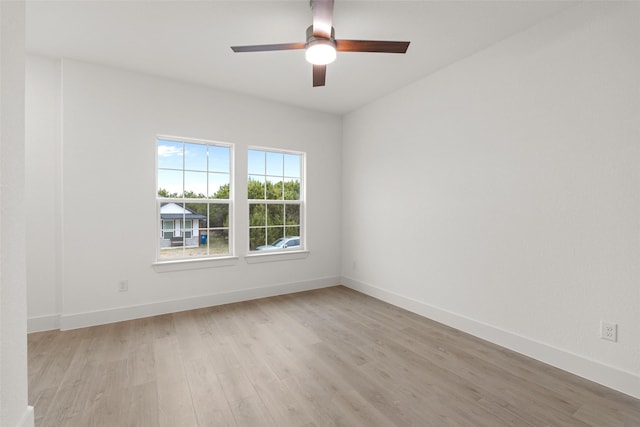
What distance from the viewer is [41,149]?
2953 mm

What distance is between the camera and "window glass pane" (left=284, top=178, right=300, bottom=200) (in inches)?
175

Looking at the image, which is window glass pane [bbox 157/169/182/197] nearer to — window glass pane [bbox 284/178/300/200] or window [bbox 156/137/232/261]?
window [bbox 156/137/232/261]

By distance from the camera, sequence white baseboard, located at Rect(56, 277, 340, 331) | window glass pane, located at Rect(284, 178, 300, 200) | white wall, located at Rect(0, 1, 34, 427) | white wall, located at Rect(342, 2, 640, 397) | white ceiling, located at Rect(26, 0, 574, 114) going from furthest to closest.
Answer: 1. window glass pane, located at Rect(284, 178, 300, 200)
2. white baseboard, located at Rect(56, 277, 340, 331)
3. white ceiling, located at Rect(26, 0, 574, 114)
4. white wall, located at Rect(342, 2, 640, 397)
5. white wall, located at Rect(0, 1, 34, 427)

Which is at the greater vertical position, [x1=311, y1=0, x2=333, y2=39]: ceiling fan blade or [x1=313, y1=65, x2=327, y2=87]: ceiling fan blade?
[x1=311, y1=0, x2=333, y2=39]: ceiling fan blade

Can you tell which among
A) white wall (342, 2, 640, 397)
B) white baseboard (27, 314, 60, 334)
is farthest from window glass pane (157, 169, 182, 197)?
white wall (342, 2, 640, 397)

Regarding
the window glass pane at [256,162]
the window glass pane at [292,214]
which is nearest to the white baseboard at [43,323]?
the window glass pane at [256,162]

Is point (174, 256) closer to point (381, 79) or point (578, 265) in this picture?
point (381, 79)

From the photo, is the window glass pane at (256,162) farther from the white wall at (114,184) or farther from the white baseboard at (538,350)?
the white baseboard at (538,350)

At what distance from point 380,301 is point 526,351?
1745 mm

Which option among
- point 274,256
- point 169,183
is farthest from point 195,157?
point 274,256

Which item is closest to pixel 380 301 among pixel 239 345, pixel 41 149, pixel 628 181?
pixel 239 345

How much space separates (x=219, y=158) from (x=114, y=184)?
124cm

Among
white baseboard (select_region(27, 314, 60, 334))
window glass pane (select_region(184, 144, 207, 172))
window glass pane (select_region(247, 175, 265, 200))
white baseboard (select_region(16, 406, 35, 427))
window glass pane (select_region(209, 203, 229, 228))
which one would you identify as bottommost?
white baseboard (select_region(27, 314, 60, 334))

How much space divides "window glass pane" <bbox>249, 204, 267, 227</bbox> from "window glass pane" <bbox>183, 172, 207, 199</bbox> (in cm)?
68
